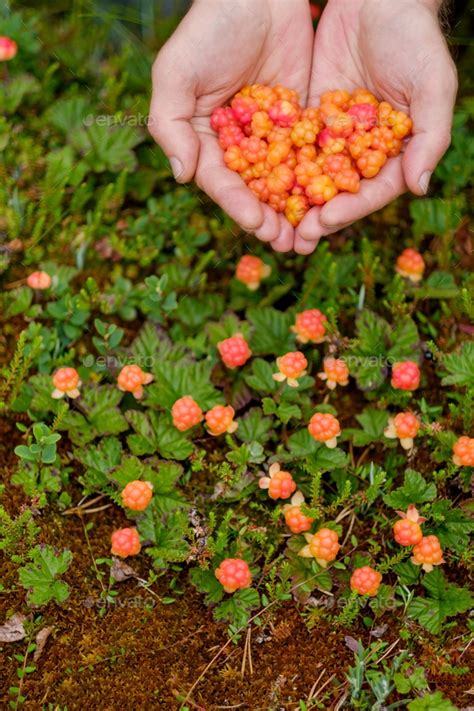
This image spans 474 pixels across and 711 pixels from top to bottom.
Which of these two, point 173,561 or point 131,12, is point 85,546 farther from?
point 131,12

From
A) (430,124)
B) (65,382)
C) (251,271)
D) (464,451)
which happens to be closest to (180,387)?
(65,382)

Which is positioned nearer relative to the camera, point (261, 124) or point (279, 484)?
point (279, 484)

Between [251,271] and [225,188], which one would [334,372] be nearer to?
[251,271]

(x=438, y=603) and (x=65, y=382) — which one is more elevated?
(x=65, y=382)

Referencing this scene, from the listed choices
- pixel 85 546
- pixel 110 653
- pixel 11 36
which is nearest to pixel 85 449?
pixel 85 546

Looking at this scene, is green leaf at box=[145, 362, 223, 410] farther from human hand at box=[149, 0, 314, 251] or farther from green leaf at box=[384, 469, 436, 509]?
green leaf at box=[384, 469, 436, 509]

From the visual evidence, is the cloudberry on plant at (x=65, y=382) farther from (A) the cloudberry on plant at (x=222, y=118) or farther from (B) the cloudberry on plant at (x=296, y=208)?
(A) the cloudberry on plant at (x=222, y=118)

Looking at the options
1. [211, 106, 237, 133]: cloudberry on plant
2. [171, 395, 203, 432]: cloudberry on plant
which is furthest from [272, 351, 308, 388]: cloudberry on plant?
[211, 106, 237, 133]: cloudberry on plant
